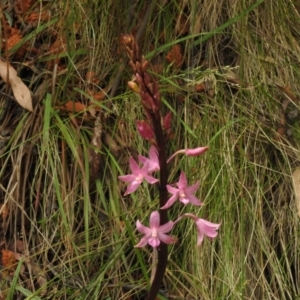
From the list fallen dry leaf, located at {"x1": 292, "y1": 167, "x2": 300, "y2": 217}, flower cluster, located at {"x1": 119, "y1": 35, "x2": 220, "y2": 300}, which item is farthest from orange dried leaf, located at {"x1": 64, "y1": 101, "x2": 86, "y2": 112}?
flower cluster, located at {"x1": 119, "y1": 35, "x2": 220, "y2": 300}

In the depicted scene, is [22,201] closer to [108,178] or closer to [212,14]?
[108,178]

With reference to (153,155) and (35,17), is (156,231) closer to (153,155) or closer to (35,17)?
(153,155)

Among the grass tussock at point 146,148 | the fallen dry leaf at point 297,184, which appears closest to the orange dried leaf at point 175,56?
the grass tussock at point 146,148

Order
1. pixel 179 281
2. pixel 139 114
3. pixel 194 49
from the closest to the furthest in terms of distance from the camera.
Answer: pixel 179 281
pixel 139 114
pixel 194 49

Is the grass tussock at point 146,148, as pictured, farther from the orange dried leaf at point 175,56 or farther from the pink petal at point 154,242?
the pink petal at point 154,242

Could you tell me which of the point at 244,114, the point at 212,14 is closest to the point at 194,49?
the point at 212,14

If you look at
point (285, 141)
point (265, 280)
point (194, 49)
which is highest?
point (194, 49)
